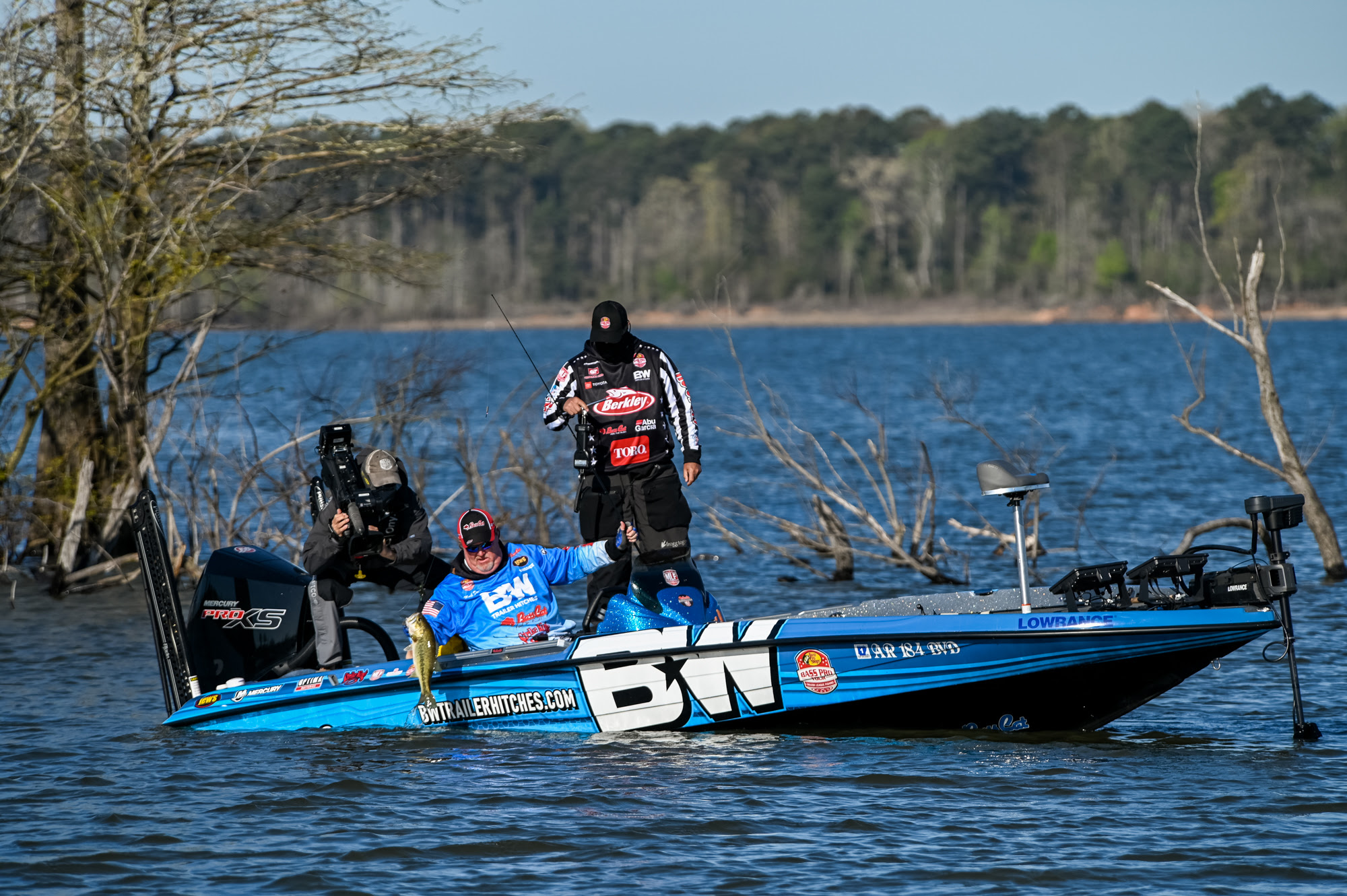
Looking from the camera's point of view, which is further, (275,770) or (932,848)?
(275,770)

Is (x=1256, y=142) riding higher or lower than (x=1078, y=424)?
higher

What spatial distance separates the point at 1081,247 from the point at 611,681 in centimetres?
9663

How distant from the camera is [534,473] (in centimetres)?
1366

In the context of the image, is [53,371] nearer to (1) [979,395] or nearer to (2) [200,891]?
(2) [200,891]

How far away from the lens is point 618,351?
8570 millimetres

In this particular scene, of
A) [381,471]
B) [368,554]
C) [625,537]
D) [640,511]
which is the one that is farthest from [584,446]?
[368,554]

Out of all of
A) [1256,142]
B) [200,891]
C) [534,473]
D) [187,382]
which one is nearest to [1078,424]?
[534,473]

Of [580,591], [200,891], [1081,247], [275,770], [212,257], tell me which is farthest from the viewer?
[1081,247]

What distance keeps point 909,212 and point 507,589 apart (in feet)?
325

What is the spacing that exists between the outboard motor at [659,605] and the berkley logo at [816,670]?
1.66ft

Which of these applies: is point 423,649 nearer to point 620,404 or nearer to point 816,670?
point 620,404

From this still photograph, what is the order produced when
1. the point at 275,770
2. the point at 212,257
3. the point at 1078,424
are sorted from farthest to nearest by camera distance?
the point at 1078,424 < the point at 212,257 < the point at 275,770

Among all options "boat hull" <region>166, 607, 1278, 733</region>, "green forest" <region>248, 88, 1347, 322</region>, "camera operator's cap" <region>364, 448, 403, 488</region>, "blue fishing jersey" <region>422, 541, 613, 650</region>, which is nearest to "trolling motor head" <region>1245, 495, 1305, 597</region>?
"boat hull" <region>166, 607, 1278, 733</region>

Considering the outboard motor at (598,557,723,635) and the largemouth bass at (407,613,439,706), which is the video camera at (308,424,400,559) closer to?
the largemouth bass at (407,613,439,706)
